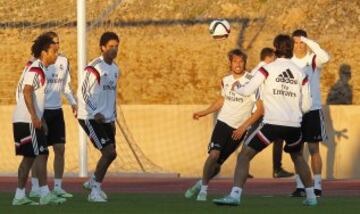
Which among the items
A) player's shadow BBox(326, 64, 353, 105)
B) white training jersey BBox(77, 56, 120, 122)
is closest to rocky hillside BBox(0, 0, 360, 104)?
player's shadow BBox(326, 64, 353, 105)

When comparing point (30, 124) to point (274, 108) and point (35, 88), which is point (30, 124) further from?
point (274, 108)

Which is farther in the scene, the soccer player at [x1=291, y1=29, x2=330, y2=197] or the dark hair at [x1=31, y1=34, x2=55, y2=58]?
the soccer player at [x1=291, y1=29, x2=330, y2=197]

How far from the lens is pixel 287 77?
47.9 feet

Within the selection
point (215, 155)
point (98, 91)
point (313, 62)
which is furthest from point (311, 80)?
point (98, 91)

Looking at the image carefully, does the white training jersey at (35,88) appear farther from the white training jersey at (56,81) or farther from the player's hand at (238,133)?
the player's hand at (238,133)

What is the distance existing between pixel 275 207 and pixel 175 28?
2102 cm

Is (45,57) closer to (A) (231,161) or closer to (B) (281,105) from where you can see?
(B) (281,105)

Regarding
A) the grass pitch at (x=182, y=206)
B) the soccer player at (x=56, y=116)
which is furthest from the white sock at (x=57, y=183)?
the grass pitch at (x=182, y=206)

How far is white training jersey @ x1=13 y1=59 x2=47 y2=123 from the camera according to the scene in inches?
593

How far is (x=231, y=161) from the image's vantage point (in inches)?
985

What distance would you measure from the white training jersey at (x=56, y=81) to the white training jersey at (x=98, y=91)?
1159 millimetres

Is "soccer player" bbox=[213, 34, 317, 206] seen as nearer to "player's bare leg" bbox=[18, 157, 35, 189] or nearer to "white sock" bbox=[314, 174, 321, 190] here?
"player's bare leg" bbox=[18, 157, 35, 189]

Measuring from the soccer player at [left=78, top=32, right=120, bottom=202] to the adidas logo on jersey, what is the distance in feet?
8.63

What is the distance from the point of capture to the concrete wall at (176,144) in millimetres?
24516
